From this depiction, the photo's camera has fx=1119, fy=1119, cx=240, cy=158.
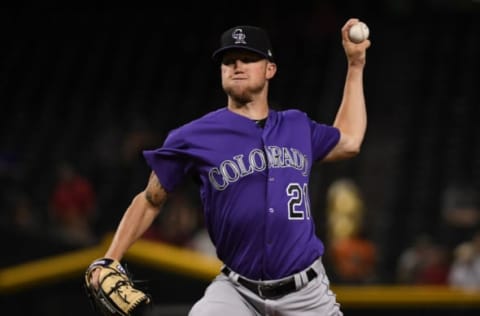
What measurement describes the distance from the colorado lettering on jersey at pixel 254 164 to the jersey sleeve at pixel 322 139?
146 mm

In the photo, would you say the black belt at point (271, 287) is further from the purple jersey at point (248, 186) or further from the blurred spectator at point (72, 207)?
the blurred spectator at point (72, 207)

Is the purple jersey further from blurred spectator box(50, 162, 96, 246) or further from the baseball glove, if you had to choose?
blurred spectator box(50, 162, 96, 246)

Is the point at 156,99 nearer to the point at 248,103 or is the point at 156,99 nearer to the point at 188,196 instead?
the point at 188,196

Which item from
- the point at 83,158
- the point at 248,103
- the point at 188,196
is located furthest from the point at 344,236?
the point at 248,103

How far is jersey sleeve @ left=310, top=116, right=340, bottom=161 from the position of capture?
14.4ft

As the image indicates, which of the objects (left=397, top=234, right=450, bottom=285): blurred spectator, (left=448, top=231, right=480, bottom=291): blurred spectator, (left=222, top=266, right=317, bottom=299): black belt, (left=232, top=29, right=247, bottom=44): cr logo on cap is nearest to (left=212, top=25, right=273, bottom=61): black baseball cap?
(left=232, top=29, right=247, bottom=44): cr logo on cap

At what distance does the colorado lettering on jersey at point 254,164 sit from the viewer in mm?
4133

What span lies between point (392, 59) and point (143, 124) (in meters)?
3.42

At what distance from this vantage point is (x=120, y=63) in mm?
16047

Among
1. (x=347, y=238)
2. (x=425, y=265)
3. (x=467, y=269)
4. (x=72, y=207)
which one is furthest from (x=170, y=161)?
(x=72, y=207)

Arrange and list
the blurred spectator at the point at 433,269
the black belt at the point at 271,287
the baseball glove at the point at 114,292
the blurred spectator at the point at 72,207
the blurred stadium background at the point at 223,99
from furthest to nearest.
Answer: the blurred stadium background at the point at 223,99 < the blurred spectator at the point at 72,207 < the blurred spectator at the point at 433,269 < the black belt at the point at 271,287 < the baseball glove at the point at 114,292

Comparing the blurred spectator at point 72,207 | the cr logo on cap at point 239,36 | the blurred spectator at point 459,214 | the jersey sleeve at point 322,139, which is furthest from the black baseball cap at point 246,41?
the blurred spectator at point 72,207

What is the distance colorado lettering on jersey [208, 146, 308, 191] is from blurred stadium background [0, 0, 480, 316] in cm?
539

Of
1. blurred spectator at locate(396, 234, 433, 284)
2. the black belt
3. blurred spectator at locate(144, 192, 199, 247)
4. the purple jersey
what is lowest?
blurred spectator at locate(396, 234, 433, 284)
